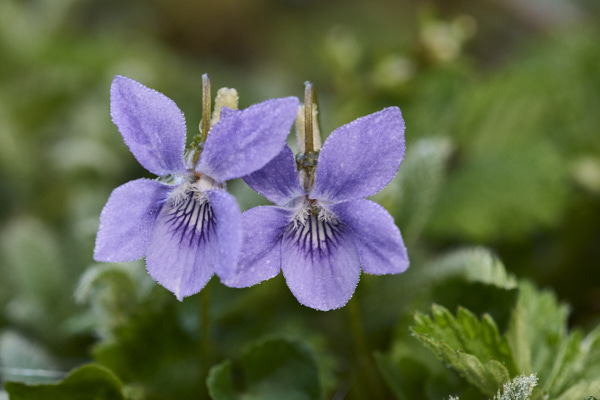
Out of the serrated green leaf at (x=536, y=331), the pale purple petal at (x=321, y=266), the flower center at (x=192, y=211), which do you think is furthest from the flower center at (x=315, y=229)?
the serrated green leaf at (x=536, y=331)

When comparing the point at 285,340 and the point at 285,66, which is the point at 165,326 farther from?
the point at 285,66

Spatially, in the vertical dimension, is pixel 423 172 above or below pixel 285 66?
below

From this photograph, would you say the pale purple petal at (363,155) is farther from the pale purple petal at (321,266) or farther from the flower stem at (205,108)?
the flower stem at (205,108)

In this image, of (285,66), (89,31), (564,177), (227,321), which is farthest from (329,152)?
(89,31)

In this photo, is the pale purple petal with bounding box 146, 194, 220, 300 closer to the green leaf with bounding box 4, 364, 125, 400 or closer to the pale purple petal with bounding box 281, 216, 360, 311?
the pale purple petal with bounding box 281, 216, 360, 311

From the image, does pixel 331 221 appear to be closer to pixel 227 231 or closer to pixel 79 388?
pixel 227 231

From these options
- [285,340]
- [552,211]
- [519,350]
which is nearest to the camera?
[519,350]

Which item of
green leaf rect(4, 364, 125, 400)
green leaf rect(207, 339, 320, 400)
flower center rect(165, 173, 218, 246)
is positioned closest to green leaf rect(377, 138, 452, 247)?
green leaf rect(207, 339, 320, 400)
